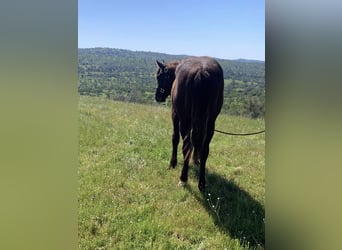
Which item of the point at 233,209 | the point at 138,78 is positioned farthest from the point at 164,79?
the point at 233,209

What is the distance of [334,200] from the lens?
0.99 m

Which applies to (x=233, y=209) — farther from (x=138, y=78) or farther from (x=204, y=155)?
(x=138, y=78)

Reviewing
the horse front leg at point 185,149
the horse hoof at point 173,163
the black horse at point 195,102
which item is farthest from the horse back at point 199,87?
the horse hoof at point 173,163

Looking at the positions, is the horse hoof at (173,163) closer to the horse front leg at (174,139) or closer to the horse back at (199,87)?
the horse front leg at (174,139)

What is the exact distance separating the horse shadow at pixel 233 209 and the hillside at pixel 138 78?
1.37ft

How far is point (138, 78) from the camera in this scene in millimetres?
2006

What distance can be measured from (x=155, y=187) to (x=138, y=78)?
629 mm

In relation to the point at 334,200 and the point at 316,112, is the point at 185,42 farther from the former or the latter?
the point at 334,200

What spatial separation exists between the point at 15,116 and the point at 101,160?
0.59 m

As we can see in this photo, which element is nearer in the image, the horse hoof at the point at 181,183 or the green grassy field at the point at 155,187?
the green grassy field at the point at 155,187

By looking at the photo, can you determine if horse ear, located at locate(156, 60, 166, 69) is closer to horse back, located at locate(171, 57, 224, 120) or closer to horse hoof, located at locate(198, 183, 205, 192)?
horse back, located at locate(171, 57, 224, 120)

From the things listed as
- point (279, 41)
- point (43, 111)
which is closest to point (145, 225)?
point (43, 111)

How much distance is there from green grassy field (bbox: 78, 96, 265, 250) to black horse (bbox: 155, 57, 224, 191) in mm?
45

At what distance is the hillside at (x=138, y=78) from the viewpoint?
151cm
